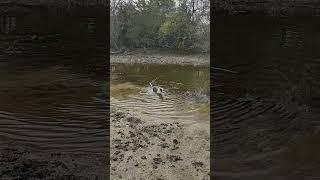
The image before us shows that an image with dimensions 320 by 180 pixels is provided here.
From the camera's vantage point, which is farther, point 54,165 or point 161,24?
point 161,24

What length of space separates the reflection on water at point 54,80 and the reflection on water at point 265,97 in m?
0.50

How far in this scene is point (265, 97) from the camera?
1702mm

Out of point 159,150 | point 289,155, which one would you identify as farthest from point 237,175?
point 159,150

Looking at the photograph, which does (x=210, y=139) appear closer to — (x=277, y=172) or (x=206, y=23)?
(x=277, y=172)

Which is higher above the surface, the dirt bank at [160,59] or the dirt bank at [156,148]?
the dirt bank at [160,59]

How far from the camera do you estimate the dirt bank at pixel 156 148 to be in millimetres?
1673

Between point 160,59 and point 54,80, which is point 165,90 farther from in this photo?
point 54,80

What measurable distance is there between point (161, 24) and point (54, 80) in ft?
1.68

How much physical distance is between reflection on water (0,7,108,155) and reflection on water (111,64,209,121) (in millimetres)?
85

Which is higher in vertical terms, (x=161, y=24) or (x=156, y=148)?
(x=161, y=24)

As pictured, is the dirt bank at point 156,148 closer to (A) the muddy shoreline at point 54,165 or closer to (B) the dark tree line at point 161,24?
(A) the muddy shoreline at point 54,165

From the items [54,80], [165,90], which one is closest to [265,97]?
[165,90]

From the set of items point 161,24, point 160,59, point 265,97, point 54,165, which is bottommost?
point 54,165

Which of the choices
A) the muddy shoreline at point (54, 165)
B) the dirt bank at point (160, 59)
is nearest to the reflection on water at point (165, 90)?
the dirt bank at point (160, 59)
